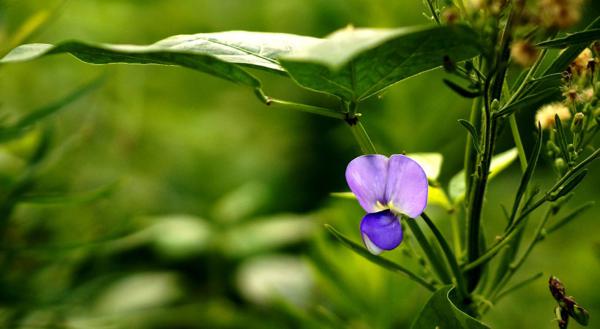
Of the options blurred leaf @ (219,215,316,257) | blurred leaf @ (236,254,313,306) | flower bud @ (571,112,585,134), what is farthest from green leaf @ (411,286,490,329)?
blurred leaf @ (219,215,316,257)

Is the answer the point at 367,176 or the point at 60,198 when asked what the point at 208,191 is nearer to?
the point at 60,198

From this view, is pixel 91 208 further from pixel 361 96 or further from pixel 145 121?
pixel 361 96

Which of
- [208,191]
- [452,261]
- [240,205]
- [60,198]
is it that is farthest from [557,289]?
[208,191]

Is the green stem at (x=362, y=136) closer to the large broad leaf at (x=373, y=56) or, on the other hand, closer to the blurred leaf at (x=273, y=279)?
the large broad leaf at (x=373, y=56)

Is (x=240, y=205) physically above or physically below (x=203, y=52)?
above

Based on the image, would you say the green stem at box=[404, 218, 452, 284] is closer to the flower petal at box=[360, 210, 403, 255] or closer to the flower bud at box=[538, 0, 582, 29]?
the flower petal at box=[360, 210, 403, 255]

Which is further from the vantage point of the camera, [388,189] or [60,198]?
[60,198]

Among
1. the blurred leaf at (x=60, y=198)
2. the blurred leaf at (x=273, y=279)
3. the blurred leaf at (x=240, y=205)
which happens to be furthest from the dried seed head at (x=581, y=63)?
the blurred leaf at (x=240, y=205)
